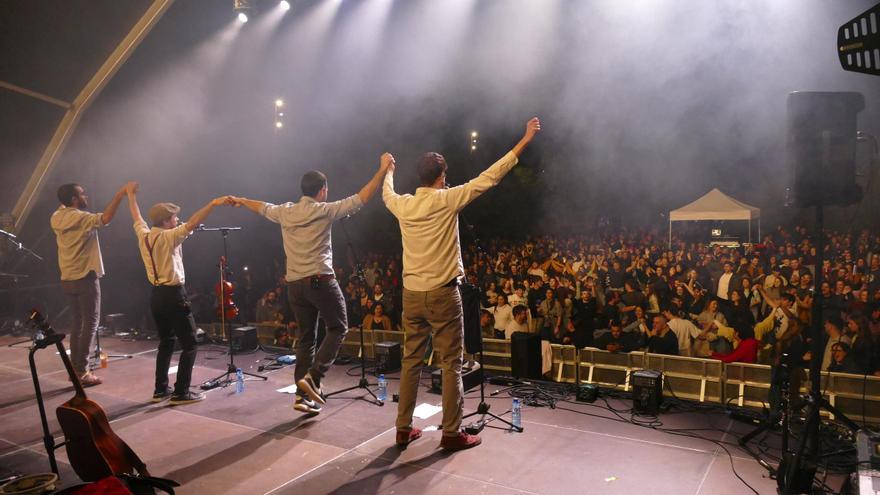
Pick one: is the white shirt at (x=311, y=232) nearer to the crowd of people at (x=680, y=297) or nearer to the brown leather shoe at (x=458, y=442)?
the crowd of people at (x=680, y=297)

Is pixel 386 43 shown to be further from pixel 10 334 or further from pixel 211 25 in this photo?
pixel 10 334

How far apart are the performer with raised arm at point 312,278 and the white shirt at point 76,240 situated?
2035mm

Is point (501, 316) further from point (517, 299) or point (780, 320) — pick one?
point (780, 320)

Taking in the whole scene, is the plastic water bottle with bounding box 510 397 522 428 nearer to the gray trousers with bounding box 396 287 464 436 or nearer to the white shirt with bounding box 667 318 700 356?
the gray trousers with bounding box 396 287 464 436

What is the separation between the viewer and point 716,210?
26.2 feet

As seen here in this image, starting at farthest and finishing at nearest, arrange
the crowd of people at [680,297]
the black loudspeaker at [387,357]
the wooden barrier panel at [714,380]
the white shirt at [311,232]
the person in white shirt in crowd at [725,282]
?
the person in white shirt in crowd at [725,282] → the black loudspeaker at [387,357] → the crowd of people at [680,297] → the white shirt at [311,232] → the wooden barrier panel at [714,380]

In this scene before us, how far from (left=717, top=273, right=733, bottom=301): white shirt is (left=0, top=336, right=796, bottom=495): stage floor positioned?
2597 millimetres

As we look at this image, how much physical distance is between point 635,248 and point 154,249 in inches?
238

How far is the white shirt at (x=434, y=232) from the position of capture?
3.15m

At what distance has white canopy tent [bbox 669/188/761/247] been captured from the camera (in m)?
7.86

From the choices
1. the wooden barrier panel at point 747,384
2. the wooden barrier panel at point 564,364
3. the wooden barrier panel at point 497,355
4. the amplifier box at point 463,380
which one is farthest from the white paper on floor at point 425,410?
the wooden barrier panel at point 747,384

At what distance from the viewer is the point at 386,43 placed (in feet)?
23.6

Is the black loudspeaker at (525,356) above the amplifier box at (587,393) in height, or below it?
above

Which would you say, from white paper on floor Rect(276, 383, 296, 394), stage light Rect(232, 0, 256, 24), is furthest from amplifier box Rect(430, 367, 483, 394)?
stage light Rect(232, 0, 256, 24)
